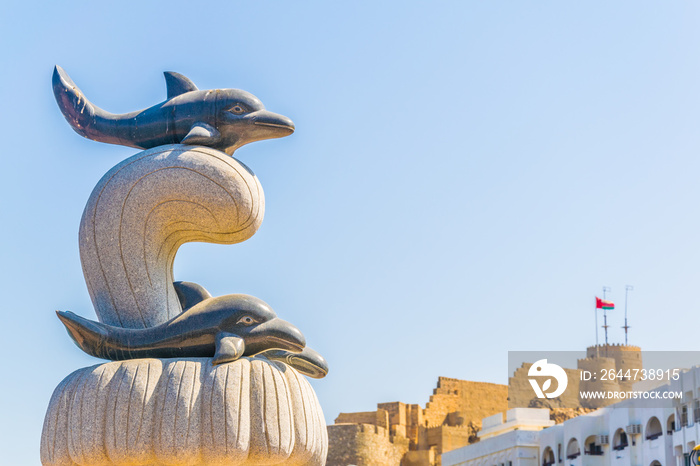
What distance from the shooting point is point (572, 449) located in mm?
41594

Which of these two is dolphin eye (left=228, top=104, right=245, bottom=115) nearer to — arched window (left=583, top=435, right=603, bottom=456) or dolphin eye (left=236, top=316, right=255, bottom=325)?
dolphin eye (left=236, top=316, right=255, bottom=325)

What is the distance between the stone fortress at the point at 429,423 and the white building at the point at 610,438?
5123mm

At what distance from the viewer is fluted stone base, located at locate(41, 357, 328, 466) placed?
35.2 ft

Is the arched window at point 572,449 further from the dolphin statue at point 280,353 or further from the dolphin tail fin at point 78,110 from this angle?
the dolphin tail fin at point 78,110

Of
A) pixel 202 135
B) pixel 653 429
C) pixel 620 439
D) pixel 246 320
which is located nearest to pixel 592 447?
pixel 620 439

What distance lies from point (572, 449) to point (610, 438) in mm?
2680

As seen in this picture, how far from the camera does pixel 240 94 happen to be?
1238 centimetres

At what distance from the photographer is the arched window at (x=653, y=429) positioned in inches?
1406

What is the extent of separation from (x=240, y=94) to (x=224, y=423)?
11.5 ft

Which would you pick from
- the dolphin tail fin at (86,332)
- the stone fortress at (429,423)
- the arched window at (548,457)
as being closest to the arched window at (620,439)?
the arched window at (548,457)

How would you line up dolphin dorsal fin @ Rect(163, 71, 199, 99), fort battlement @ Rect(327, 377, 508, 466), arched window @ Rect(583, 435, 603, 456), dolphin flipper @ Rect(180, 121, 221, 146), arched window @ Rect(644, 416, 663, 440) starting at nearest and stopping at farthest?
dolphin flipper @ Rect(180, 121, 221, 146) → dolphin dorsal fin @ Rect(163, 71, 199, 99) → arched window @ Rect(644, 416, 663, 440) → arched window @ Rect(583, 435, 603, 456) → fort battlement @ Rect(327, 377, 508, 466)

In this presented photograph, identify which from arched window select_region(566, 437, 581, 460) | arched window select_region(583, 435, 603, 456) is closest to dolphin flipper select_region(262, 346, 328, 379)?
arched window select_region(583, 435, 603, 456)

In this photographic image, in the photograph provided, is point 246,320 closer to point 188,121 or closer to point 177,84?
point 188,121

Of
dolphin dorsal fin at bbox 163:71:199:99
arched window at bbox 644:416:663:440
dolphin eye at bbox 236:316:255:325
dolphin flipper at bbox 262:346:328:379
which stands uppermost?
dolphin dorsal fin at bbox 163:71:199:99
